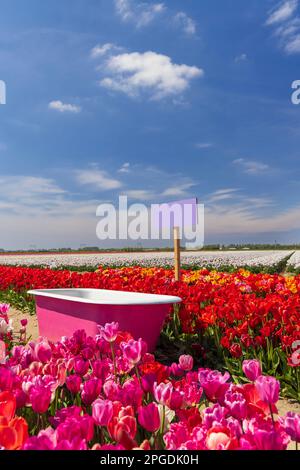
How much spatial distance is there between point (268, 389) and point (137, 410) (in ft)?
1.42

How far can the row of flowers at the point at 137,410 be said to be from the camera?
3.31 feet

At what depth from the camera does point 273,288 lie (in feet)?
18.4

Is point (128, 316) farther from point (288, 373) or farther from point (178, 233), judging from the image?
point (178, 233)

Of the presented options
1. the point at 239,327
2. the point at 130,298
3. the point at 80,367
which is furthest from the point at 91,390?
the point at 130,298

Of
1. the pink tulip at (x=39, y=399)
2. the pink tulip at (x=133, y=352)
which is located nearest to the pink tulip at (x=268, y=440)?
the pink tulip at (x=39, y=399)

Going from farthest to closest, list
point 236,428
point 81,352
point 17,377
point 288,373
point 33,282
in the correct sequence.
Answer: point 33,282 < point 288,373 < point 81,352 < point 17,377 < point 236,428

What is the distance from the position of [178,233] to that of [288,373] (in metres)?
3.05

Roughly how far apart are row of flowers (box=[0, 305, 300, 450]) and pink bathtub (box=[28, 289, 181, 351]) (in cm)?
170

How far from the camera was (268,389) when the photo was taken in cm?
121

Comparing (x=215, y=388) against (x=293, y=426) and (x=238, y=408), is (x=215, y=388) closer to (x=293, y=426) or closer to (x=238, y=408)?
(x=238, y=408)

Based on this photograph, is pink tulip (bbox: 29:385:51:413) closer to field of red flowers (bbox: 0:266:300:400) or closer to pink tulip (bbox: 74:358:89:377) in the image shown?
pink tulip (bbox: 74:358:89:377)

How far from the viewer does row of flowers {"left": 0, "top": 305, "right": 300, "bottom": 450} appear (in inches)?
39.8

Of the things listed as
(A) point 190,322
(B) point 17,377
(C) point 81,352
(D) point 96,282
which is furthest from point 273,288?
(B) point 17,377

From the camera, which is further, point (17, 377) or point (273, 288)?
point (273, 288)
